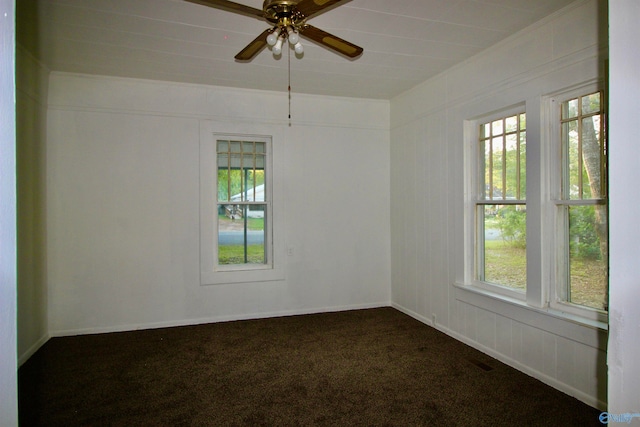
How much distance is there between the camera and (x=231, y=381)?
2869 mm

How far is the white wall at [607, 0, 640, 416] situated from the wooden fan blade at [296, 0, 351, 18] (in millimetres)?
1383

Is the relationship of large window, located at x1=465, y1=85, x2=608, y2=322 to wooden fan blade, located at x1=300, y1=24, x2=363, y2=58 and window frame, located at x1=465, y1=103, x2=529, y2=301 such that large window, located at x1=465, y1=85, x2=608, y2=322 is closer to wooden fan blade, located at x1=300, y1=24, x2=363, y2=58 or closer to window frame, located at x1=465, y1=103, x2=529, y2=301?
window frame, located at x1=465, y1=103, x2=529, y2=301

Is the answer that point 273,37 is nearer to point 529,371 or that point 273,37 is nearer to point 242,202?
point 242,202

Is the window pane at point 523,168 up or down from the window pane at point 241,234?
up

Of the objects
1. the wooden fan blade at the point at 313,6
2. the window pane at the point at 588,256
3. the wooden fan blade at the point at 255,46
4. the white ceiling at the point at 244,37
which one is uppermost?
the white ceiling at the point at 244,37

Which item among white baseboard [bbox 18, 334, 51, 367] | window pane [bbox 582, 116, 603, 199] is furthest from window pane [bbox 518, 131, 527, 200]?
white baseboard [bbox 18, 334, 51, 367]

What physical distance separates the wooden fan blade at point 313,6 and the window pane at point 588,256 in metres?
2.17

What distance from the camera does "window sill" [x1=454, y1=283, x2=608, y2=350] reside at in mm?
2416

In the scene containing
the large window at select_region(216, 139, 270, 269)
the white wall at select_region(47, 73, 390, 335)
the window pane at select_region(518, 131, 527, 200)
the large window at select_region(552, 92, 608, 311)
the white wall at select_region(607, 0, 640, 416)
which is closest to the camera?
the white wall at select_region(607, 0, 640, 416)

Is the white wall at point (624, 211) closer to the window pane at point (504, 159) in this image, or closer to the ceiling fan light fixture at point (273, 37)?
the ceiling fan light fixture at point (273, 37)

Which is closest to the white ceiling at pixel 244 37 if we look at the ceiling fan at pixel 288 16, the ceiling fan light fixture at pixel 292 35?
the ceiling fan at pixel 288 16

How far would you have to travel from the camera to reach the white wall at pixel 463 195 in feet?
8.22

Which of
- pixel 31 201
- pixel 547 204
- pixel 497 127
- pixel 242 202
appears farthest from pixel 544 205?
pixel 31 201

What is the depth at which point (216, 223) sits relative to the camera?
434 centimetres
